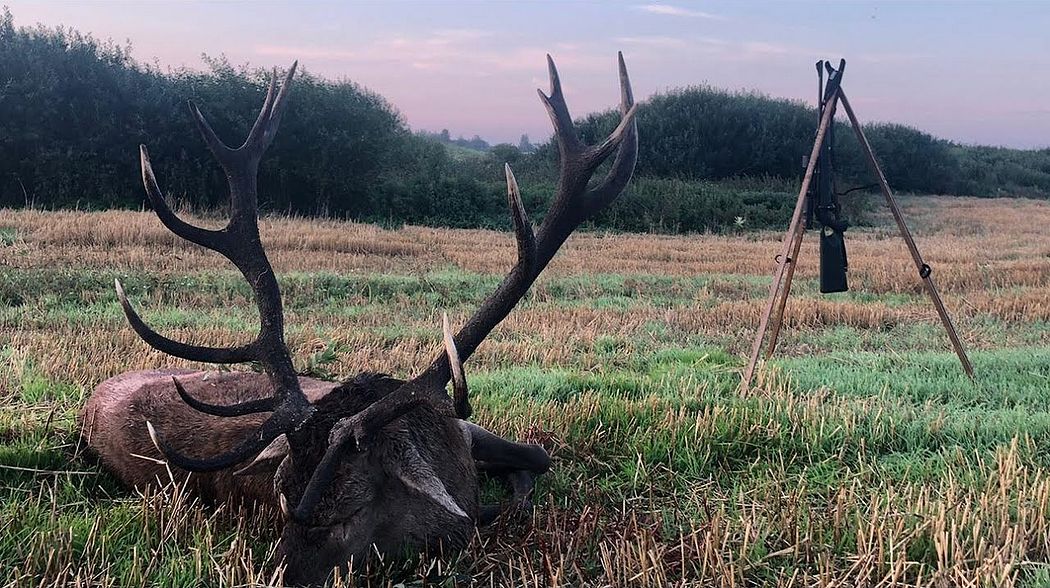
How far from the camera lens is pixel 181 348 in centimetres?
335

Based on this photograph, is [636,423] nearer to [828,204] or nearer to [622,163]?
[622,163]

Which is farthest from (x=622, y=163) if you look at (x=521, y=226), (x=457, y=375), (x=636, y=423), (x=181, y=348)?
(x=181, y=348)

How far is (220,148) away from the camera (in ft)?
12.4

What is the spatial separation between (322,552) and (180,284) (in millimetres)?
8806

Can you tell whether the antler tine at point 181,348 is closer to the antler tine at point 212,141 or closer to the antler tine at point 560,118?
the antler tine at point 212,141

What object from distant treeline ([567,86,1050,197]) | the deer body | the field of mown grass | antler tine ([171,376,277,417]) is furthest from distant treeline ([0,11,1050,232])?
antler tine ([171,376,277,417])

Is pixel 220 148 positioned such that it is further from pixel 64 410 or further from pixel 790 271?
pixel 790 271

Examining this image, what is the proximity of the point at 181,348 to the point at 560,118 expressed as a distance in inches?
78.5

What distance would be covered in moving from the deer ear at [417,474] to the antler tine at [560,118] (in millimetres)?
1575

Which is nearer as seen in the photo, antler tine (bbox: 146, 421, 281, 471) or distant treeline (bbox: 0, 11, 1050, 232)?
antler tine (bbox: 146, 421, 281, 471)

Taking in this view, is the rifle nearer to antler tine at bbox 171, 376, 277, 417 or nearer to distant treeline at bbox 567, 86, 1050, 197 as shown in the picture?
antler tine at bbox 171, 376, 277, 417

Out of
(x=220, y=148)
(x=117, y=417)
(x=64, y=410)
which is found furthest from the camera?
(x=64, y=410)

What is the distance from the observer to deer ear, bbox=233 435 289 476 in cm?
317

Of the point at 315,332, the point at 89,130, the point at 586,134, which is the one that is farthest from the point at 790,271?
the point at 586,134
